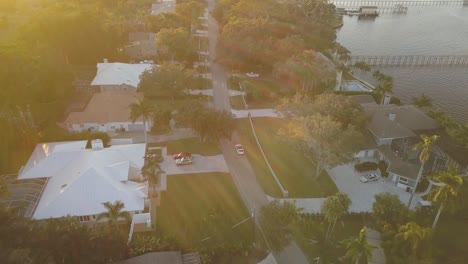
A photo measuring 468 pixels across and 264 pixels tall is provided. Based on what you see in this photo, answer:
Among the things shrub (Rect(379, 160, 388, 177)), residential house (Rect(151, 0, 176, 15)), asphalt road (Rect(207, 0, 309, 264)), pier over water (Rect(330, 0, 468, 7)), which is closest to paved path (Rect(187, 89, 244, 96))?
asphalt road (Rect(207, 0, 309, 264))

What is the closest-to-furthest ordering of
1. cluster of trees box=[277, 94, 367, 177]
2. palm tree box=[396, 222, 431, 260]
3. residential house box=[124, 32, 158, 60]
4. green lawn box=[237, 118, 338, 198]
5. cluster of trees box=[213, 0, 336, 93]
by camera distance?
palm tree box=[396, 222, 431, 260], cluster of trees box=[277, 94, 367, 177], green lawn box=[237, 118, 338, 198], cluster of trees box=[213, 0, 336, 93], residential house box=[124, 32, 158, 60]

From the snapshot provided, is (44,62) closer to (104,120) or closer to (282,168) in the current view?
(104,120)

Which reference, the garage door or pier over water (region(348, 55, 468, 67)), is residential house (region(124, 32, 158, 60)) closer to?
the garage door

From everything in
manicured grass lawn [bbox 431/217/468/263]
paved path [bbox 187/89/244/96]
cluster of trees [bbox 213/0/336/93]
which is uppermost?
cluster of trees [bbox 213/0/336/93]

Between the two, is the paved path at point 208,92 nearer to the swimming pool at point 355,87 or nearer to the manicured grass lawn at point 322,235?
the swimming pool at point 355,87

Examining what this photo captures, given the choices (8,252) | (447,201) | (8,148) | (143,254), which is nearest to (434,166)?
(447,201)

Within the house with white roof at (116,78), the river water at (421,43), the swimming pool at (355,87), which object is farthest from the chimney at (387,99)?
the house with white roof at (116,78)

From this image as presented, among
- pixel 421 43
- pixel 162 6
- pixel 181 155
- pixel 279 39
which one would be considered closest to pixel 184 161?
pixel 181 155
